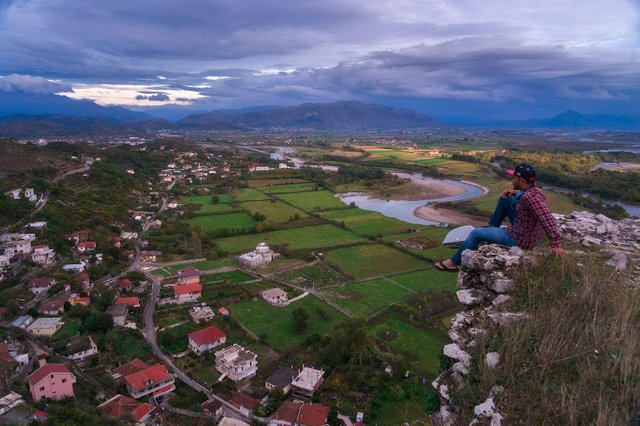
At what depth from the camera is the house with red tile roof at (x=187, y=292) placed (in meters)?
26.5

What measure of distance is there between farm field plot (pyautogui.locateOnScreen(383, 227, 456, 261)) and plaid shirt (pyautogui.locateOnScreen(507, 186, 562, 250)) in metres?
27.4

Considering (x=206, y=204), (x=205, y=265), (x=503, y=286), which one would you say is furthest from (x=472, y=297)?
(x=206, y=204)

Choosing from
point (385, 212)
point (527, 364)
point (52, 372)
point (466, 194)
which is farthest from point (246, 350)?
point (466, 194)

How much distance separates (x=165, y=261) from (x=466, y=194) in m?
48.3

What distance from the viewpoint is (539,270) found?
20.7 ft

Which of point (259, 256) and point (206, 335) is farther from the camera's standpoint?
point (259, 256)

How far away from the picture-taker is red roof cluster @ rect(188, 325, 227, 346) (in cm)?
2095

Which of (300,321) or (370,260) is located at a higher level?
(300,321)

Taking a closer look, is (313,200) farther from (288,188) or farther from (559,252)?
(559,252)

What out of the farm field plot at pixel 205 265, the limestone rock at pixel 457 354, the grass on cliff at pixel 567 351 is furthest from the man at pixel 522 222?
the farm field plot at pixel 205 265

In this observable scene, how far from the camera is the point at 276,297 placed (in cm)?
2633

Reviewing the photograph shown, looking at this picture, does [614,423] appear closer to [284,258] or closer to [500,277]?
[500,277]

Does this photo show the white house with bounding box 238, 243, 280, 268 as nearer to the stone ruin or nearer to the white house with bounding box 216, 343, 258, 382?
the white house with bounding box 216, 343, 258, 382

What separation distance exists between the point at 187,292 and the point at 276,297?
228 inches
